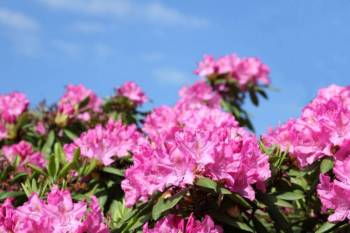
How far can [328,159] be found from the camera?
2.88 meters

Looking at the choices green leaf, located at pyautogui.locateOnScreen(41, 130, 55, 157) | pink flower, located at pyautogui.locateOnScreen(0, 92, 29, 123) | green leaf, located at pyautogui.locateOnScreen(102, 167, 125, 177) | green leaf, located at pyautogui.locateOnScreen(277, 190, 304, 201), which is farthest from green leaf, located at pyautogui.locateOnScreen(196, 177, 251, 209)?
pink flower, located at pyautogui.locateOnScreen(0, 92, 29, 123)

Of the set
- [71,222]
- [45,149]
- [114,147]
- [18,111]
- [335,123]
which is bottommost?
[71,222]

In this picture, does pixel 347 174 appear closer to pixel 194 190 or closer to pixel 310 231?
pixel 194 190

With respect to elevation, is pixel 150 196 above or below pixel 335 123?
below

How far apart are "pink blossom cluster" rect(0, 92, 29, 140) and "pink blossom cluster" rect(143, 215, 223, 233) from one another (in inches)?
126

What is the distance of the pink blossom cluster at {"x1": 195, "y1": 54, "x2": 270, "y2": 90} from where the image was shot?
22.0 feet

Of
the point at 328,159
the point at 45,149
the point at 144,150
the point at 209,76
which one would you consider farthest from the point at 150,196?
the point at 209,76

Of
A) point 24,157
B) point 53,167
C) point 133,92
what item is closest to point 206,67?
point 133,92

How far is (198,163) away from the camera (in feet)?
8.42

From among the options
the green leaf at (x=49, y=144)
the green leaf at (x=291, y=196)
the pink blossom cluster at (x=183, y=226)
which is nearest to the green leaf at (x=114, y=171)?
the green leaf at (x=291, y=196)

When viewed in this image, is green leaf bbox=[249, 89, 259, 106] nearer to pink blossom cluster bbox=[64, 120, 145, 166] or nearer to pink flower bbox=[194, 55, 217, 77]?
pink flower bbox=[194, 55, 217, 77]

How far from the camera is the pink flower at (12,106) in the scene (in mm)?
5594

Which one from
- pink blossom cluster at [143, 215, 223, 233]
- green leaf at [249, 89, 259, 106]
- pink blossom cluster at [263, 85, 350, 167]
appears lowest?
pink blossom cluster at [143, 215, 223, 233]

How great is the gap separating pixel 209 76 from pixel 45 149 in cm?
201
